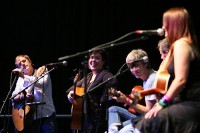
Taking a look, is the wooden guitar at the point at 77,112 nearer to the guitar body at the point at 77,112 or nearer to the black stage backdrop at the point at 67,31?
the guitar body at the point at 77,112

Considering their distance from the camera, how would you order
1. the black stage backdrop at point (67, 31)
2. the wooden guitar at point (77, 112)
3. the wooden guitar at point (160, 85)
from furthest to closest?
the black stage backdrop at point (67, 31), the wooden guitar at point (77, 112), the wooden guitar at point (160, 85)

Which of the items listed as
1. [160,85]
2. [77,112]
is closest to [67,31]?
[77,112]

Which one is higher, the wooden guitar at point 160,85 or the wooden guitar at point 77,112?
the wooden guitar at point 160,85

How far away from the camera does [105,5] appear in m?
6.11

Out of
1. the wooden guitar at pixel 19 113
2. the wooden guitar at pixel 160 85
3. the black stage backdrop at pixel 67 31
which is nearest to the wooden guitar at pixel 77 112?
the wooden guitar at pixel 19 113

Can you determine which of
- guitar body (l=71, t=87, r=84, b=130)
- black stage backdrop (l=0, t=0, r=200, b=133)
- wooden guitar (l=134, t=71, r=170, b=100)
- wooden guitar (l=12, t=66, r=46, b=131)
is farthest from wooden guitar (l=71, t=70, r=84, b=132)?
wooden guitar (l=134, t=71, r=170, b=100)

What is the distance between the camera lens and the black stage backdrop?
592 centimetres

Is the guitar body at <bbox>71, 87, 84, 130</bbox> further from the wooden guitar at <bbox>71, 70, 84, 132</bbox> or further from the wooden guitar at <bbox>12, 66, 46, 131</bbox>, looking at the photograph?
the wooden guitar at <bbox>12, 66, 46, 131</bbox>

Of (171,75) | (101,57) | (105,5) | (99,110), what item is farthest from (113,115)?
(105,5)

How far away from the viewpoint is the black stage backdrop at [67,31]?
592cm

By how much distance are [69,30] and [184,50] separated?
13.1 feet

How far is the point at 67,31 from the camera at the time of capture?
6383 mm

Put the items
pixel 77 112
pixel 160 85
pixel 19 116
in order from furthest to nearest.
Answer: pixel 19 116
pixel 77 112
pixel 160 85

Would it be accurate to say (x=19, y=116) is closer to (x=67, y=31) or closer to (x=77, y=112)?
(x=77, y=112)
